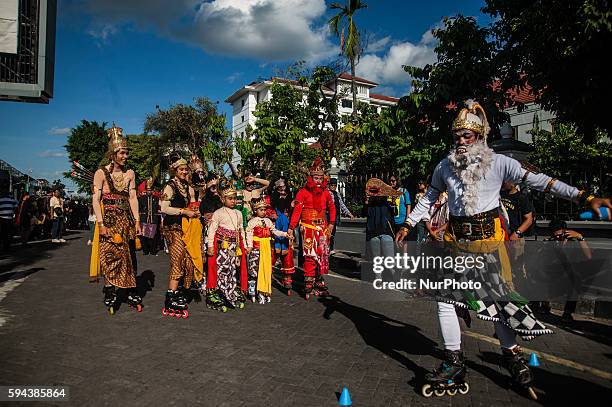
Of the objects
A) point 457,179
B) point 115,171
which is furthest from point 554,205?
point 115,171

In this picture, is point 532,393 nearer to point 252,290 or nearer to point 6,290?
point 252,290

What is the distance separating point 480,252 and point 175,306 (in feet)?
14.2

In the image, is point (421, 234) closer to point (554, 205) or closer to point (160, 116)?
point (554, 205)

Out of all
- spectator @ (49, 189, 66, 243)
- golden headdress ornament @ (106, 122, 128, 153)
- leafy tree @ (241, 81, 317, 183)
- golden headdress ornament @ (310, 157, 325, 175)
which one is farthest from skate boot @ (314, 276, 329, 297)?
A: spectator @ (49, 189, 66, 243)

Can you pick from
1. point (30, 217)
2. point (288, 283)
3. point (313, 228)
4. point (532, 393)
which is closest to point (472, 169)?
point (532, 393)

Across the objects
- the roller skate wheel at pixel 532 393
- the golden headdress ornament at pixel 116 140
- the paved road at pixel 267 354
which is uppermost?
the golden headdress ornament at pixel 116 140

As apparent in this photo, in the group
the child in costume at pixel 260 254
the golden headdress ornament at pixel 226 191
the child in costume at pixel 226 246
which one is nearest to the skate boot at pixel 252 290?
the child in costume at pixel 260 254

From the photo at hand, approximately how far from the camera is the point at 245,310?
6.56 metres

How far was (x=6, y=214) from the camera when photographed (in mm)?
13047

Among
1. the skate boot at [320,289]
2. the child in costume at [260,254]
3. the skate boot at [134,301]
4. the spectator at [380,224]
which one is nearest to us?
the skate boot at [134,301]

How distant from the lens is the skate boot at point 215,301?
6.53 metres

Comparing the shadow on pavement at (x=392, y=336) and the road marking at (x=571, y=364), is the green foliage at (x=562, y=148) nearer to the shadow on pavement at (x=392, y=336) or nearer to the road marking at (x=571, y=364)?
the shadow on pavement at (x=392, y=336)

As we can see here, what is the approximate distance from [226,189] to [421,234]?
16.5 feet

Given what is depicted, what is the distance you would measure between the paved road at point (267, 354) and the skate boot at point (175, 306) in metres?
0.16
